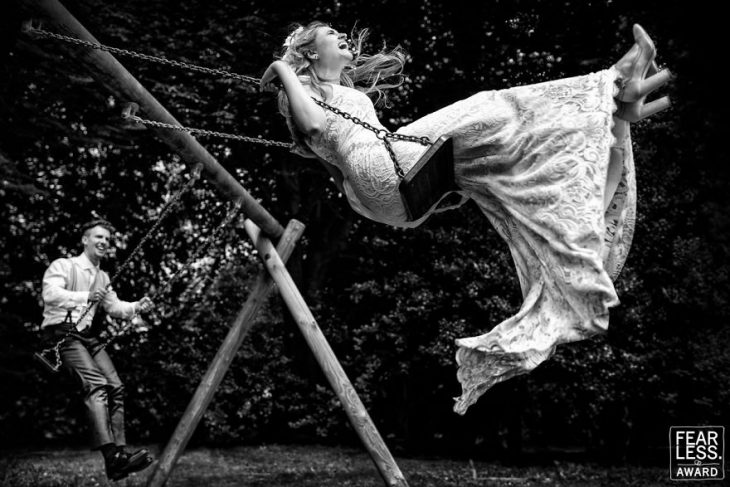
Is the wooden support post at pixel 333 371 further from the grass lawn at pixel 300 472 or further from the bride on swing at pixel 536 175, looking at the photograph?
the bride on swing at pixel 536 175

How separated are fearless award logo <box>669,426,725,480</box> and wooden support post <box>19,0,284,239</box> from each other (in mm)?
3989

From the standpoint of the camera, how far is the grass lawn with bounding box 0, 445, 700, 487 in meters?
7.07

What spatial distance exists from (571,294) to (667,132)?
4.99 meters

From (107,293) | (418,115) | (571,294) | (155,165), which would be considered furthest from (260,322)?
(571,294)

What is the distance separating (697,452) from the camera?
6.79 m

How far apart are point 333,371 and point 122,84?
97.6 inches

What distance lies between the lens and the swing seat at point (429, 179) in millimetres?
2879

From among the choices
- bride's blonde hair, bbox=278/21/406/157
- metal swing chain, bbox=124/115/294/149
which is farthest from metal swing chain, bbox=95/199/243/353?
bride's blonde hair, bbox=278/21/406/157

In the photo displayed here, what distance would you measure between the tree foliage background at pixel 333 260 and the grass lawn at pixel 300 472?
476 mm

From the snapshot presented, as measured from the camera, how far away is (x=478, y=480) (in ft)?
23.8

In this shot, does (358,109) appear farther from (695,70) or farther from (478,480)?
(478,480)

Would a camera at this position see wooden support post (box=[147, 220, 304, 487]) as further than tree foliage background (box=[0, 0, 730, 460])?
No

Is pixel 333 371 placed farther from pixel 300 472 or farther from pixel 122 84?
pixel 300 472

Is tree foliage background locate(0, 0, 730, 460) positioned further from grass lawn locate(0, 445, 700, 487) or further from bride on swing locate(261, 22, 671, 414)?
bride on swing locate(261, 22, 671, 414)
